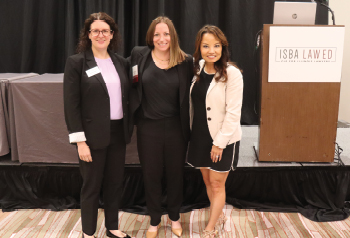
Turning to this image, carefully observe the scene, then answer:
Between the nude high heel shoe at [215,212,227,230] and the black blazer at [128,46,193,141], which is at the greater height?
the black blazer at [128,46,193,141]

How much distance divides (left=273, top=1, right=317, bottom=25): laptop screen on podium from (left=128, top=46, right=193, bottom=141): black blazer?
798 mm

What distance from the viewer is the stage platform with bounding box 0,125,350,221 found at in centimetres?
263

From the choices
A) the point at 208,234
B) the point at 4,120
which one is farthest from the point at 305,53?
the point at 4,120

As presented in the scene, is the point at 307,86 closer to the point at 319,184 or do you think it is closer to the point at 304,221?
the point at 319,184

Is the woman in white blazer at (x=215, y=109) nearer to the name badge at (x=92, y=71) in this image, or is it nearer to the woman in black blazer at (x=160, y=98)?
the woman in black blazer at (x=160, y=98)

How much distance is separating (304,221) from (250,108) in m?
1.53

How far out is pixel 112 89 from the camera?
6.54 feet

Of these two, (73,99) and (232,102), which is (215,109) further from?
(73,99)

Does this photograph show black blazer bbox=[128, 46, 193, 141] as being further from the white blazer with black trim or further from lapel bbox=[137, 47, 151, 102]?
the white blazer with black trim

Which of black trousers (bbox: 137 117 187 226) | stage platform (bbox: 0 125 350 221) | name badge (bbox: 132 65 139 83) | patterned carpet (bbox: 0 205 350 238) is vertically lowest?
patterned carpet (bbox: 0 205 350 238)

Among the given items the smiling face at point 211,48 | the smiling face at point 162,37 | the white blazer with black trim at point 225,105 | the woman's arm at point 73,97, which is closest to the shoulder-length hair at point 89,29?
the woman's arm at point 73,97

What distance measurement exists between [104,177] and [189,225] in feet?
2.31

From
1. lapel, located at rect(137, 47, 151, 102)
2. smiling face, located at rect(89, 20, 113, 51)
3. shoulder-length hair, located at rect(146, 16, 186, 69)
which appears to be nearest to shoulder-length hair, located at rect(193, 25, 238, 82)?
shoulder-length hair, located at rect(146, 16, 186, 69)

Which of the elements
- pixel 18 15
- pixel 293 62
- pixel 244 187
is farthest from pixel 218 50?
pixel 18 15
